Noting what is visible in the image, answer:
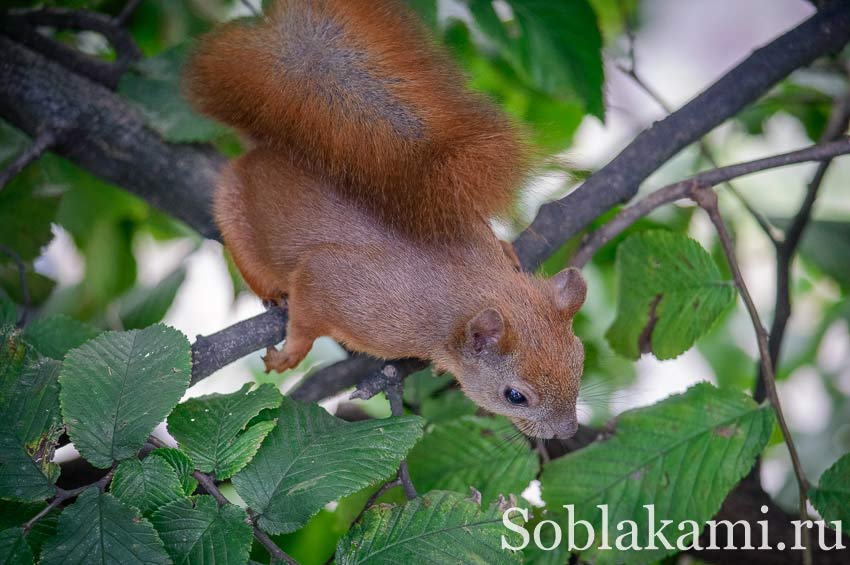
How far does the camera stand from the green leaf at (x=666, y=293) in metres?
1.35

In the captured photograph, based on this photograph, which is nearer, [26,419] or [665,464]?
[26,419]

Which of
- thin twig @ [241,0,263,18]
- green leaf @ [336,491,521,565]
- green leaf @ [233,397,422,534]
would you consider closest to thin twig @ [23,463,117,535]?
green leaf @ [233,397,422,534]

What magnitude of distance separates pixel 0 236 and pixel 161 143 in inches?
14.7

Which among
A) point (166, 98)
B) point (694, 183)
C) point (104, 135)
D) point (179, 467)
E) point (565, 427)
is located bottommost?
point (179, 467)

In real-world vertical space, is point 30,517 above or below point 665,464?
below

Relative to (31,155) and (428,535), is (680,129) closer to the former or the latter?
(428,535)

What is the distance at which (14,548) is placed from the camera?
0.85 m

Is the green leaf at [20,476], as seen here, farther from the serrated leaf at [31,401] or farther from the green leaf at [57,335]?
the green leaf at [57,335]

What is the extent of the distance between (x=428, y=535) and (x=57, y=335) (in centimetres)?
64

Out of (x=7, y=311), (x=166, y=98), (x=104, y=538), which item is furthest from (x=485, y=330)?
(x=166, y=98)

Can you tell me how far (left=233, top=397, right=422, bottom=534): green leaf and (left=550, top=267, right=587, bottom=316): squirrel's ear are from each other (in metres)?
0.37

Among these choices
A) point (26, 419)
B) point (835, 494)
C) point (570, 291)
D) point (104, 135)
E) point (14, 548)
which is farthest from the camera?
point (104, 135)

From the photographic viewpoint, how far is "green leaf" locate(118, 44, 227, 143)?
158 centimetres

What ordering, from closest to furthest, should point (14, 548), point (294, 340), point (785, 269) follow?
point (14, 548)
point (294, 340)
point (785, 269)
